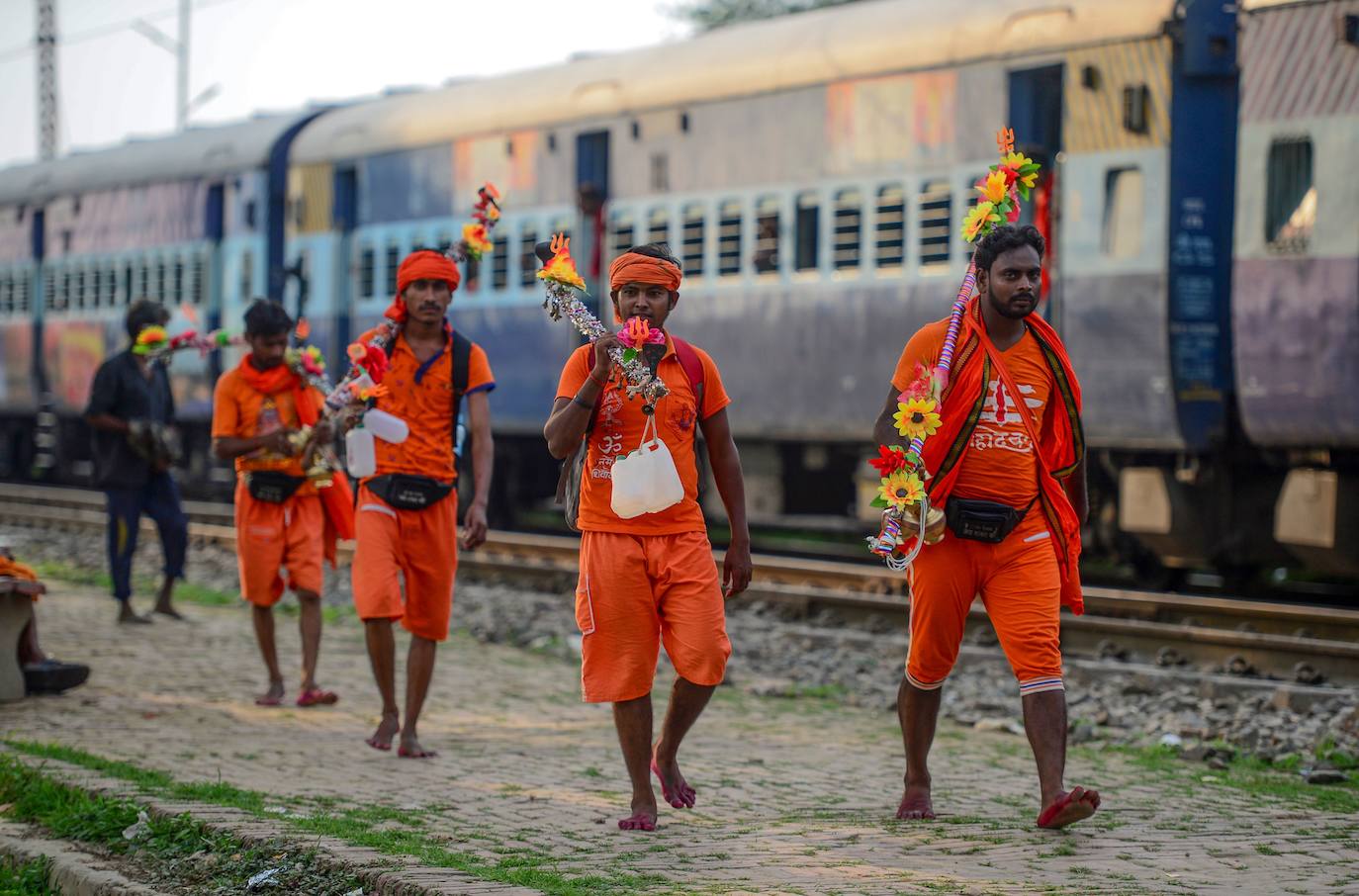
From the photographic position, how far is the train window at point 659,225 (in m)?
16.6

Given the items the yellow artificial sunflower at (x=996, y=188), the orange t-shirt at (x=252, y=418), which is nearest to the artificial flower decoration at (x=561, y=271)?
the yellow artificial sunflower at (x=996, y=188)

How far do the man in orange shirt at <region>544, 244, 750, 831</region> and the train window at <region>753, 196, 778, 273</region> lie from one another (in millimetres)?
9218

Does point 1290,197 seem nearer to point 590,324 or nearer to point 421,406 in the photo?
A: point 421,406

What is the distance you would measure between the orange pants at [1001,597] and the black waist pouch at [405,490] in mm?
2292

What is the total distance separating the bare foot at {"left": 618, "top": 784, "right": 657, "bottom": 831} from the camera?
610 centimetres

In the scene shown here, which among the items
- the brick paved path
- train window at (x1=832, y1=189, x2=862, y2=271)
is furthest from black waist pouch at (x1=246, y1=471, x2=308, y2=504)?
train window at (x1=832, y1=189, x2=862, y2=271)

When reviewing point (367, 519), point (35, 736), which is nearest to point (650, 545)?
point (367, 519)

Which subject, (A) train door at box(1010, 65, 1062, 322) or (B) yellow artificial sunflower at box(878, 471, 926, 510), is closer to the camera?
(B) yellow artificial sunflower at box(878, 471, 926, 510)

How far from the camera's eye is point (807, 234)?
15.1m

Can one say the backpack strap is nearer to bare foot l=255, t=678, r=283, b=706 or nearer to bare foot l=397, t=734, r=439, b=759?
bare foot l=397, t=734, r=439, b=759

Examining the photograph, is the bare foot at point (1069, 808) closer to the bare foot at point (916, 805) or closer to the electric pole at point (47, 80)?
the bare foot at point (916, 805)

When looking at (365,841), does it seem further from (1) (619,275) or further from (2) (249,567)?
(2) (249,567)

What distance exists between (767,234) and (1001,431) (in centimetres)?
949

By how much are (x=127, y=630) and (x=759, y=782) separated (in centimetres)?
568
